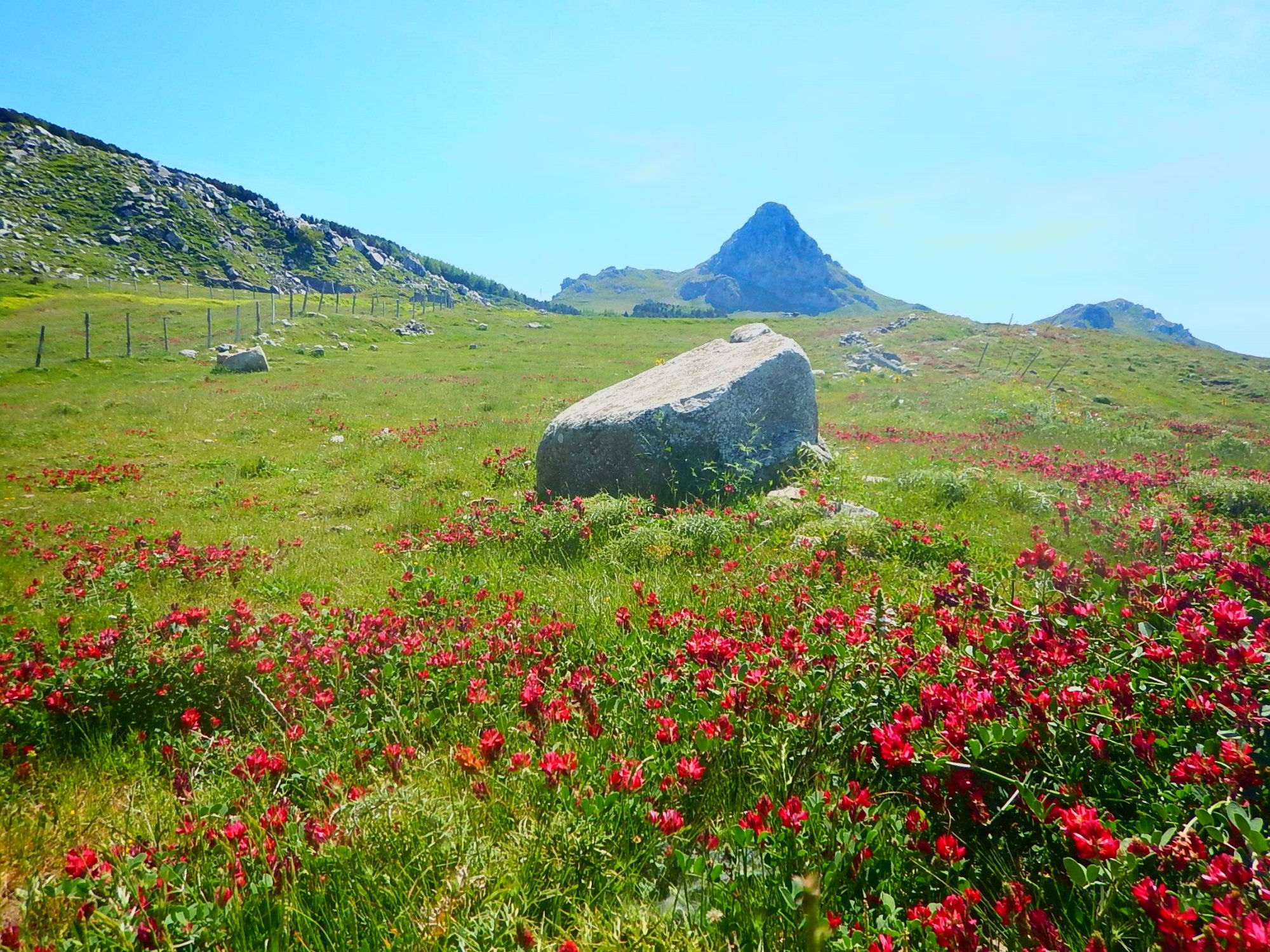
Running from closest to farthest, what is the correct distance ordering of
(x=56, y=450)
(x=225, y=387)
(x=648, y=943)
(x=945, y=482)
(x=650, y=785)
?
(x=648, y=943) < (x=650, y=785) < (x=945, y=482) < (x=56, y=450) < (x=225, y=387)

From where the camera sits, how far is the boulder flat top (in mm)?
9805

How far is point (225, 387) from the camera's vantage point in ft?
86.8

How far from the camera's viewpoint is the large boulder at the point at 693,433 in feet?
31.1

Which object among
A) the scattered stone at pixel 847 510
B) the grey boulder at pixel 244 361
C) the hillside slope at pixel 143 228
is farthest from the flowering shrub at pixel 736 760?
the hillside slope at pixel 143 228

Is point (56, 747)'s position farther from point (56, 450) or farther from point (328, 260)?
point (328, 260)

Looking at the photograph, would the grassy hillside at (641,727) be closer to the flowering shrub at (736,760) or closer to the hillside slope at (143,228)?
the flowering shrub at (736,760)

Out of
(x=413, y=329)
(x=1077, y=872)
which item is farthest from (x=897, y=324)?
(x=1077, y=872)

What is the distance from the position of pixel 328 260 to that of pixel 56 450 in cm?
17804

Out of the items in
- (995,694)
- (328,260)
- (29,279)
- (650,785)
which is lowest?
(650,785)

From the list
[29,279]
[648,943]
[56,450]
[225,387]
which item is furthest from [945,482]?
[29,279]

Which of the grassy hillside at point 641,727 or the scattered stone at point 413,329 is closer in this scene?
the grassy hillside at point 641,727

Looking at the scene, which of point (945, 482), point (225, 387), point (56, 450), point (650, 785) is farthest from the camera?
point (225, 387)

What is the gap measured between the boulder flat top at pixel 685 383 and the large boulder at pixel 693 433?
0.03 metres

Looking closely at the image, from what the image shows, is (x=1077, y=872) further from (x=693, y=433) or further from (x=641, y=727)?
(x=693, y=433)
